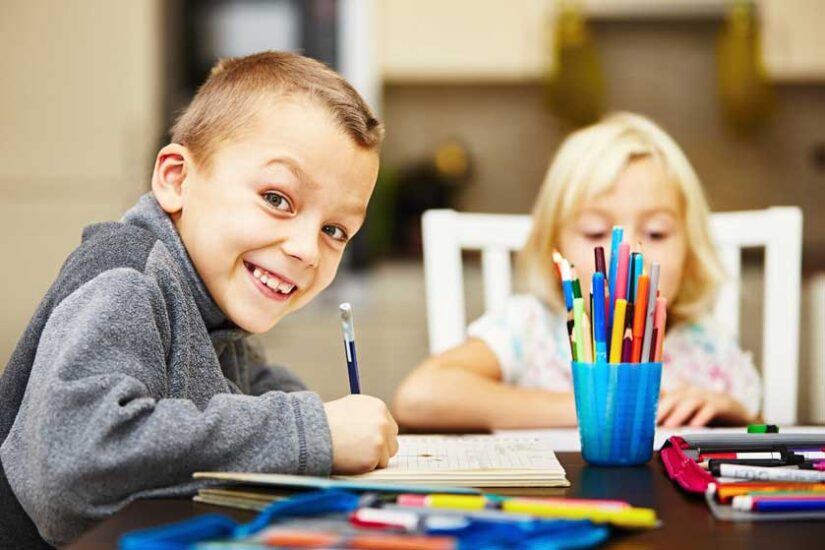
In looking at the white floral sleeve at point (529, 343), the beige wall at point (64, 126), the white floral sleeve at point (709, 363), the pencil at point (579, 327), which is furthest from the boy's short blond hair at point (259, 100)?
the beige wall at point (64, 126)

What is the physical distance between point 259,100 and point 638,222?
71 centimetres

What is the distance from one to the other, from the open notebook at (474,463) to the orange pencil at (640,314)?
0.12 m

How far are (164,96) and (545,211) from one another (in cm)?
222

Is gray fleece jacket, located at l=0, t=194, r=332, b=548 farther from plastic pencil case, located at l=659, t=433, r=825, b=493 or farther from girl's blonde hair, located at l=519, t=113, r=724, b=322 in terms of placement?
girl's blonde hair, located at l=519, t=113, r=724, b=322

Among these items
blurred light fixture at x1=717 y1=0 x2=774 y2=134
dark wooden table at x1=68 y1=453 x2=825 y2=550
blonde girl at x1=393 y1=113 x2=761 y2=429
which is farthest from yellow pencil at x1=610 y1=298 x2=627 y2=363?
blurred light fixture at x1=717 y1=0 x2=774 y2=134

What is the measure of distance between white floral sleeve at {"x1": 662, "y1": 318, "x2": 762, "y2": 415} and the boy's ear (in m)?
0.88

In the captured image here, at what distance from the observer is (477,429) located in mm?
1295

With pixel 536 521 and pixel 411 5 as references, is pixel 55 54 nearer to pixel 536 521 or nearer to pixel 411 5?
pixel 411 5

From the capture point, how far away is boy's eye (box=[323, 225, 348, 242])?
0.94 m

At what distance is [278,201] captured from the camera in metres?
0.90

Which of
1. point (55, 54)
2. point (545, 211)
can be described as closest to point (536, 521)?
point (545, 211)

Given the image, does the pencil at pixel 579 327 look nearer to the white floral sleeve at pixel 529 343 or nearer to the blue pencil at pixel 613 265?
the blue pencil at pixel 613 265

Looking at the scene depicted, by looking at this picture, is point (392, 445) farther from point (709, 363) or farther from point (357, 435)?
point (709, 363)

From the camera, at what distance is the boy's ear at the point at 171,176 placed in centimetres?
95
